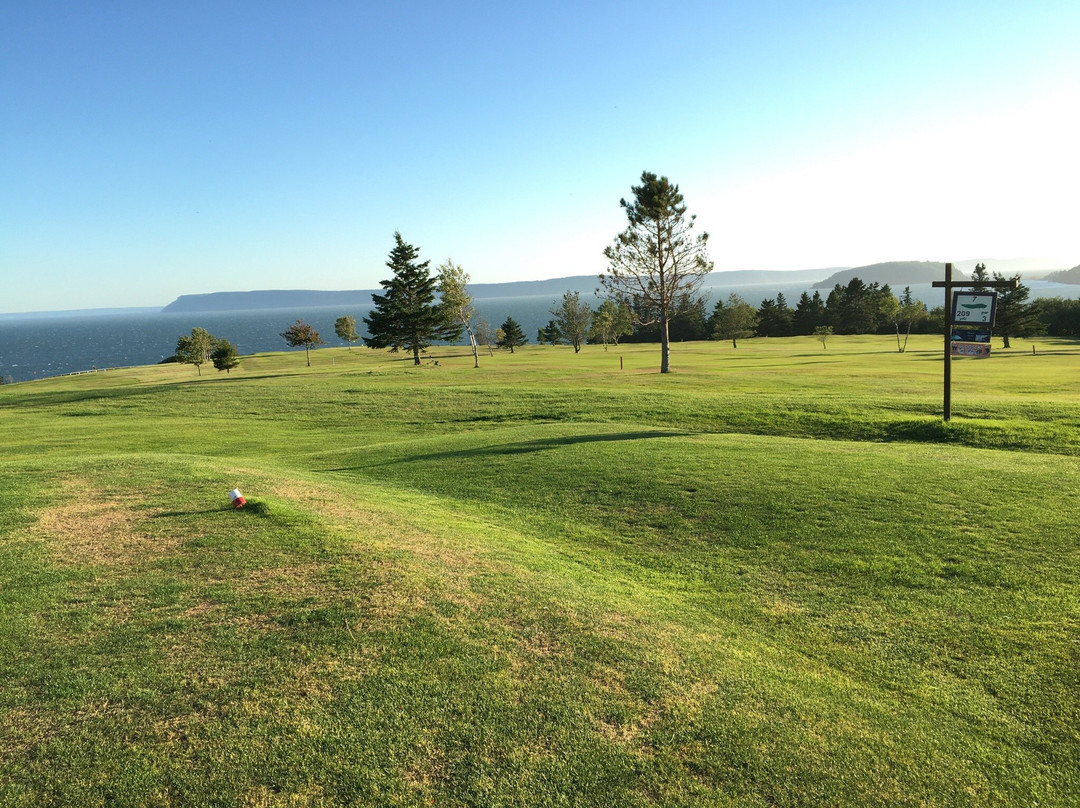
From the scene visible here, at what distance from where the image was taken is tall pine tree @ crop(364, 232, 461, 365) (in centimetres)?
5609

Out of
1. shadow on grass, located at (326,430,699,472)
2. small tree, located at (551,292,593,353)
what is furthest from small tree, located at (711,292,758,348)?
shadow on grass, located at (326,430,699,472)

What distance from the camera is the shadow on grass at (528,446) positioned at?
16016 mm

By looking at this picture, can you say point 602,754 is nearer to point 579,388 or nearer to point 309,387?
point 579,388

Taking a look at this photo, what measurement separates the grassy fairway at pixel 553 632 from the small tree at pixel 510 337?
79175 millimetres

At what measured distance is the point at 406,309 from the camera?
56594 mm

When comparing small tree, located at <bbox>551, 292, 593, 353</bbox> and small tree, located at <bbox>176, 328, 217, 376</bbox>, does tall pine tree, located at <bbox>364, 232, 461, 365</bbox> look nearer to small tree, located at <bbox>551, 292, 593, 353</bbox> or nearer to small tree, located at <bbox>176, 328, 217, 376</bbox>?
small tree, located at <bbox>176, 328, 217, 376</bbox>

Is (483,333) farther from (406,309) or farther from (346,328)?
(406,309)

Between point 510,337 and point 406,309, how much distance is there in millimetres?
37371

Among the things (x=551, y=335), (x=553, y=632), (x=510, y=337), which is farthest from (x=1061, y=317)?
(x=553, y=632)

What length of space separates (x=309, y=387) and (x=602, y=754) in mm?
31951

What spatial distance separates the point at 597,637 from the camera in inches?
239

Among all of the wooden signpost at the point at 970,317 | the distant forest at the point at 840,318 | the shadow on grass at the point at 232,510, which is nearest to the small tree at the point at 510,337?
the distant forest at the point at 840,318

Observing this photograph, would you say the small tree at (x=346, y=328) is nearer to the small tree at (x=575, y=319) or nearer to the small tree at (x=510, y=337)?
the small tree at (x=510, y=337)

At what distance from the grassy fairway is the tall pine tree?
1688 inches
